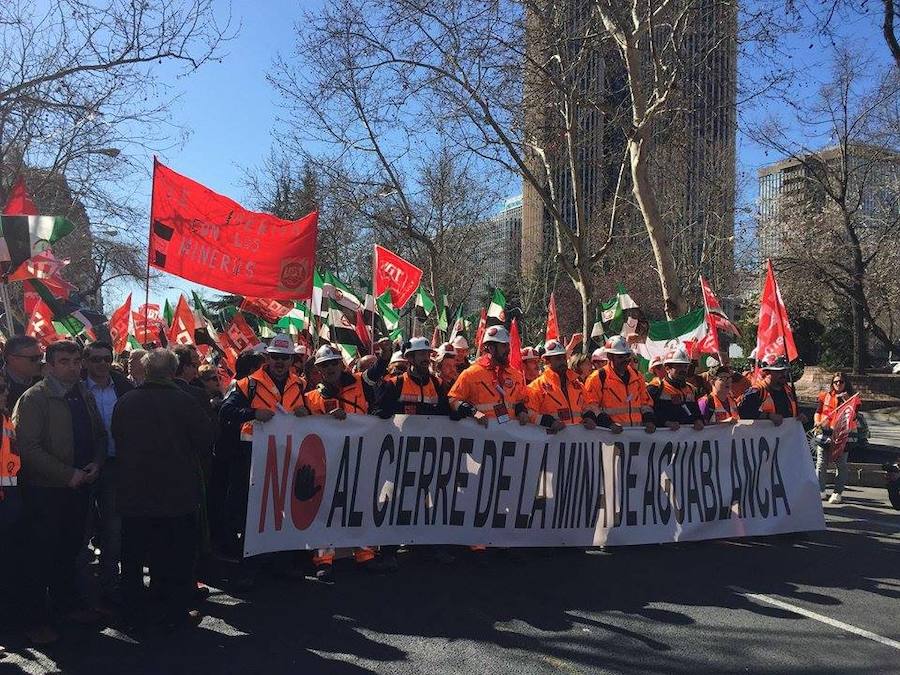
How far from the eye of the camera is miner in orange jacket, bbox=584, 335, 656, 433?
25.1ft

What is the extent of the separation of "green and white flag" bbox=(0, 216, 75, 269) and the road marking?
282 inches

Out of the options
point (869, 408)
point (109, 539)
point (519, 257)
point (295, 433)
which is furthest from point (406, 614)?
point (519, 257)

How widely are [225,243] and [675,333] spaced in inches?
253

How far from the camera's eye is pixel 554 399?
7.53m

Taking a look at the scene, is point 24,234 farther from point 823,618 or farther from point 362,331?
point 823,618

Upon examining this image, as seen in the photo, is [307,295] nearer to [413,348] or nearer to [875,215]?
[413,348]

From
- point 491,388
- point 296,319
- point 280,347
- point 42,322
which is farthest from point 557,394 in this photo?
point 42,322

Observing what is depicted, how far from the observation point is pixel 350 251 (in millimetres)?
33375

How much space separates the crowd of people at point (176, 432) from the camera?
15.9ft

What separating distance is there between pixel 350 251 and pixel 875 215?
21.3m

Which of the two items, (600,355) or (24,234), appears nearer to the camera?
(24,234)

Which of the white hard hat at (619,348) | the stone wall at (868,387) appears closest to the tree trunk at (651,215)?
the white hard hat at (619,348)

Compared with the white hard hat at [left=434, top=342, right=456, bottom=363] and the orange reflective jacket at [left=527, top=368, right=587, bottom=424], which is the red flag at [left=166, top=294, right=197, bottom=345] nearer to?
the white hard hat at [left=434, top=342, right=456, bottom=363]

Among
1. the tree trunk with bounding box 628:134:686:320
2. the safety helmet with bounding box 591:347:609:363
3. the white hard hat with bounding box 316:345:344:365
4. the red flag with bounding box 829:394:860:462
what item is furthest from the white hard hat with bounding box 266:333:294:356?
the tree trunk with bounding box 628:134:686:320
